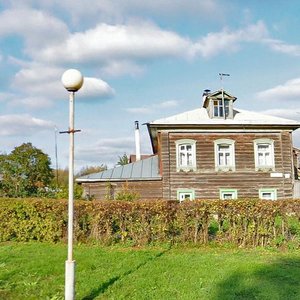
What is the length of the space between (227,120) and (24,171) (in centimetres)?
1424

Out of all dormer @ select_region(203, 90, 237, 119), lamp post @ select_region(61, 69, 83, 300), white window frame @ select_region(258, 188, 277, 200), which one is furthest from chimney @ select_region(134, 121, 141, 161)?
lamp post @ select_region(61, 69, 83, 300)

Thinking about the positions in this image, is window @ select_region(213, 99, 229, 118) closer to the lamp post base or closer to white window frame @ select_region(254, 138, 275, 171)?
white window frame @ select_region(254, 138, 275, 171)

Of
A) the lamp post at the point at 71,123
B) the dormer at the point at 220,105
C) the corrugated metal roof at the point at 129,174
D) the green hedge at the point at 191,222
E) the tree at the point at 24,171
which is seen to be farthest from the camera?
the tree at the point at 24,171

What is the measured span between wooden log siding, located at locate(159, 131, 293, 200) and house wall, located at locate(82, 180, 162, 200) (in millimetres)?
889

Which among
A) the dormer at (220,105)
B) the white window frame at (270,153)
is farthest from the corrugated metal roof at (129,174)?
the white window frame at (270,153)

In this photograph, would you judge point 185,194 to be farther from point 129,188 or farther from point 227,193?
point 129,188

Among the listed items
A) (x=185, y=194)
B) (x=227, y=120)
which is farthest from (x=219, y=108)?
(x=185, y=194)

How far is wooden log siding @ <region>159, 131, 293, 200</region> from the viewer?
22.0 m

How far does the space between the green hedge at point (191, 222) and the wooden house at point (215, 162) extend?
456 inches

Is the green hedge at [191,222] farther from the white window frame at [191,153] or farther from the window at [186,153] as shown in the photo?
the window at [186,153]

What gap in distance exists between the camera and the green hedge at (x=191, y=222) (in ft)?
33.4

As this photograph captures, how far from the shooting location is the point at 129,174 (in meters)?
23.2

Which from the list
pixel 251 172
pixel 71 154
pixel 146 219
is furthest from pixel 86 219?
pixel 251 172

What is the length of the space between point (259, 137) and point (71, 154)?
18.7 m
